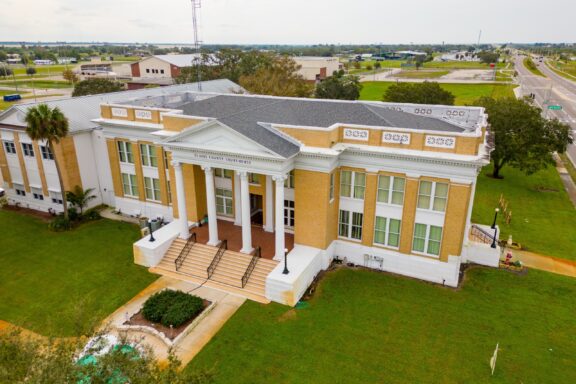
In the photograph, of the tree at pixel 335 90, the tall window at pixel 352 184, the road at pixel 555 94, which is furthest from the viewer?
the tree at pixel 335 90

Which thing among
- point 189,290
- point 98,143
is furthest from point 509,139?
point 98,143

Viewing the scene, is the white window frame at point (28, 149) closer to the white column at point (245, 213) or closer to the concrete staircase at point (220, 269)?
the concrete staircase at point (220, 269)

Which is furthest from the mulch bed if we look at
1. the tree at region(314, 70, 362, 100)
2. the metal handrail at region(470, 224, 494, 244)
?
the tree at region(314, 70, 362, 100)

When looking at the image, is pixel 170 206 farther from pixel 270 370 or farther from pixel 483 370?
pixel 483 370

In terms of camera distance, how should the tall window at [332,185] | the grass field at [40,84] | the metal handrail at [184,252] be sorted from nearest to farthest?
the tall window at [332,185]
the metal handrail at [184,252]
the grass field at [40,84]

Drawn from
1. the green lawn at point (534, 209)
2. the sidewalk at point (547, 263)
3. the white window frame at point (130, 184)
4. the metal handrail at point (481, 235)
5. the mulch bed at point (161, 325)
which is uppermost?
the white window frame at point (130, 184)

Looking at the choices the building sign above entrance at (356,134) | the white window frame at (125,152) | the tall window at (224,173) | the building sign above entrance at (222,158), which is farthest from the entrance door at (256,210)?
the white window frame at (125,152)

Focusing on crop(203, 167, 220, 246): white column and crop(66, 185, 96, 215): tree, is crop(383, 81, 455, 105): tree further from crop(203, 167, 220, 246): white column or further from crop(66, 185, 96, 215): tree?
crop(66, 185, 96, 215): tree
